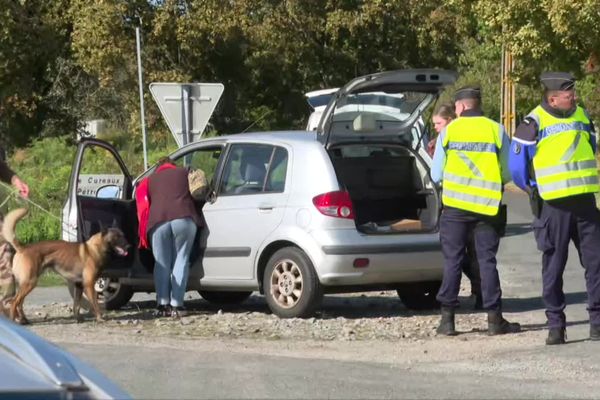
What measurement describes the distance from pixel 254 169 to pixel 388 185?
1.29 m

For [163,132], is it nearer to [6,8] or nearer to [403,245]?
[6,8]

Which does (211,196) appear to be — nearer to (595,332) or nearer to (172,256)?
(172,256)

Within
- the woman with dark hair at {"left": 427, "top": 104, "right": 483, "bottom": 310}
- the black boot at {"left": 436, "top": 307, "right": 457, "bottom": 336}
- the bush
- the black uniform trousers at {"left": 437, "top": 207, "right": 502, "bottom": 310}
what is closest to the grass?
the bush

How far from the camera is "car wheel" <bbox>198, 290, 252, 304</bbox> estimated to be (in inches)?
510

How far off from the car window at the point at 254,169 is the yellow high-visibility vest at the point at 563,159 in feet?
8.62

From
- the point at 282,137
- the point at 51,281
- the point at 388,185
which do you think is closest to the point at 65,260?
the point at 282,137

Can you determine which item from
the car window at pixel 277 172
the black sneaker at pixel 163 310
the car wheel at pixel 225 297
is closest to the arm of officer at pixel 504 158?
the car window at pixel 277 172

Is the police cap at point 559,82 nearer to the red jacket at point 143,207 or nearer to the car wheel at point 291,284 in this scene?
the car wheel at point 291,284

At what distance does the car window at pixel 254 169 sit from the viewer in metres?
11.2

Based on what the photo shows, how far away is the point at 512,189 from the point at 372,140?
28434mm

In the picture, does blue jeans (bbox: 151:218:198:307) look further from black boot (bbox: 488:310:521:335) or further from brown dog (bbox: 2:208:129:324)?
black boot (bbox: 488:310:521:335)

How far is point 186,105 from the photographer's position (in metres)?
15.7

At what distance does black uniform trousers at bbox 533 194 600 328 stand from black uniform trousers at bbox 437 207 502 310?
50 cm

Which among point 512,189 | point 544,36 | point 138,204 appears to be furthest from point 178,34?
point 138,204
